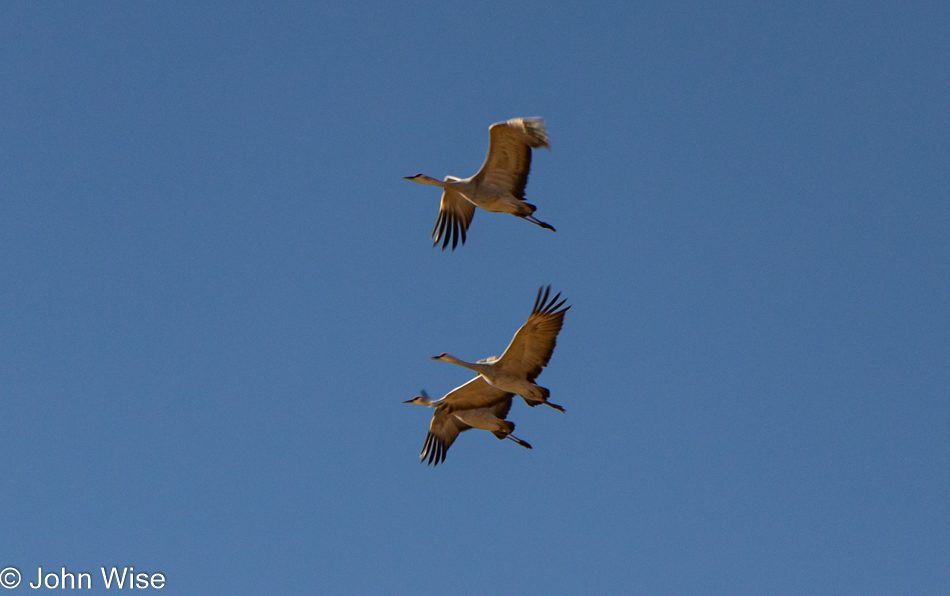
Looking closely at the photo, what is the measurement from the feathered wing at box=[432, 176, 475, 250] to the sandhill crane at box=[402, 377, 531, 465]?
343 centimetres

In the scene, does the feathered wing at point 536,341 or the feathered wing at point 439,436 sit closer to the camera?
the feathered wing at point 536,341

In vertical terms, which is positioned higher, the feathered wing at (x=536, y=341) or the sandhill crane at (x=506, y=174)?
the sandhill crane at (x=506, y=174)

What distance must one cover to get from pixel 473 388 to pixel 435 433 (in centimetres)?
203

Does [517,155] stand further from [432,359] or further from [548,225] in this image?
[432,359]

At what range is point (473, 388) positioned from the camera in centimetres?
3008

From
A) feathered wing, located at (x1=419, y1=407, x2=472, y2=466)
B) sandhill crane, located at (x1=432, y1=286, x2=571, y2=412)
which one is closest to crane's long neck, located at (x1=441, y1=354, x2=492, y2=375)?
sandhill crane, located at (x1=432, y1=286, x2=571, y2=412)

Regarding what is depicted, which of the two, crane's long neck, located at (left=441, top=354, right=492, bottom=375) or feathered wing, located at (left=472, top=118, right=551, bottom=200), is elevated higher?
feathered wing, located at (left=472, top=118, right=551, bottom=200)

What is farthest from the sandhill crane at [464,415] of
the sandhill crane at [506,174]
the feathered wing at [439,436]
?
the sandhill crane at [506,174]

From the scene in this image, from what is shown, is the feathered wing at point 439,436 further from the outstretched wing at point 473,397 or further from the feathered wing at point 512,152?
the feathered wing at point 512,152

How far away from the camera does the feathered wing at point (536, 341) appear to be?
2680 centimetres

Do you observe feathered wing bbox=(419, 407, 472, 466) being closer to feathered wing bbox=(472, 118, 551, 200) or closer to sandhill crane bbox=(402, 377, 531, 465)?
sandhill crane bbox=(402, 377, 531, 465)

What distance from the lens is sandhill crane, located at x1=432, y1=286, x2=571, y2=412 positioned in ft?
88.1

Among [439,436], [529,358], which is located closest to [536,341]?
[529,358]

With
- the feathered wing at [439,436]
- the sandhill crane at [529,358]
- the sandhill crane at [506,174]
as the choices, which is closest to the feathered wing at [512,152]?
the sandhill crane at [506,174]
